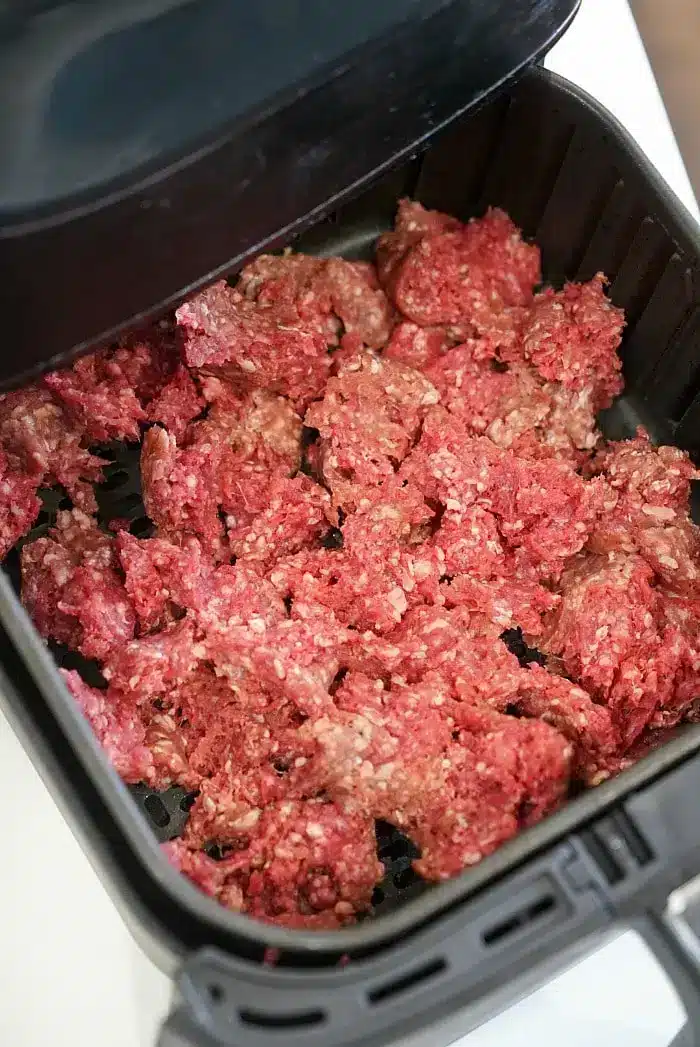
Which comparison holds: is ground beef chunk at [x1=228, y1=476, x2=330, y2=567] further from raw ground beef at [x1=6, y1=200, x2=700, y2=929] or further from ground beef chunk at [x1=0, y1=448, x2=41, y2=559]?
ground beef chunk at [x1=0, y1=448, x2=41, y2=559]

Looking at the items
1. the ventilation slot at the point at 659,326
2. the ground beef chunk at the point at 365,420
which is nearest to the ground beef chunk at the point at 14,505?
the ground beef chunk at the point at 365,420

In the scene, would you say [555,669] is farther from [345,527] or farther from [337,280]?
[337,280]

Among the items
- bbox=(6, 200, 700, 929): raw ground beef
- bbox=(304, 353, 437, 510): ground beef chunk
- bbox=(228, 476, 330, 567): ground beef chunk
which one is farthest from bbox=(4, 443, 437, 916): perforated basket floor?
bbox=(304, 353, 437, 510): ground beef chunk

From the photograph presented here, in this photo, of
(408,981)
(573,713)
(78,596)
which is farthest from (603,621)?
(78,596)

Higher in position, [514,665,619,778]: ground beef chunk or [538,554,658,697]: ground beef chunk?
[538,554,658,697]: ground beef chunk

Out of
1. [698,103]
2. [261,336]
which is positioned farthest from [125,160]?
[698,103]

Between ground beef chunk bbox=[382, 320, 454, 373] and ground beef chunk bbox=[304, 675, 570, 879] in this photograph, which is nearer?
ground beef chunk bbox=[304, 675, 570, 879]

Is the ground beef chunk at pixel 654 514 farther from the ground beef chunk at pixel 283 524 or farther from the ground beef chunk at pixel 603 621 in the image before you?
the ground beef chunk at pixel 283 524

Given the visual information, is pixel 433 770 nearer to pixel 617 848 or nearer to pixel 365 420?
pixel 617 848
